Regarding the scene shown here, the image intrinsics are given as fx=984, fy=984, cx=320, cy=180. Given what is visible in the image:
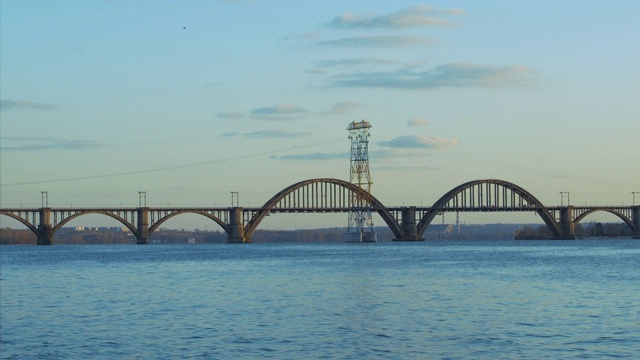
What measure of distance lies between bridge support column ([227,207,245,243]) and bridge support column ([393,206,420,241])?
27.3m

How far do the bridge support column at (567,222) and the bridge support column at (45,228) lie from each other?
294 ft

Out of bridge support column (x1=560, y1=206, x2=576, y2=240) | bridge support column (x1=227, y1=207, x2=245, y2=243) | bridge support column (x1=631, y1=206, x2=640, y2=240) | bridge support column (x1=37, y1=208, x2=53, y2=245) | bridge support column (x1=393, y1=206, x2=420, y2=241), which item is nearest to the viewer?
bridge support column (x1=37, y1=208, x2=53, y2=245)

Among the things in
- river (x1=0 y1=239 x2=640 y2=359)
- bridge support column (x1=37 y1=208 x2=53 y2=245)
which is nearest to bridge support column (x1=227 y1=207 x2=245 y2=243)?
bridge support column (x1=37 y1=208 x2=53 y2=245)

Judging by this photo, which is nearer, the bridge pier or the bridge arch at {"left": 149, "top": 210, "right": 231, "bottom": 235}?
the bridge arch at {"left": 149, "top": 210, "right": 231, "bottom": 235}

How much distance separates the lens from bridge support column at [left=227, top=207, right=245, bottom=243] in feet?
513

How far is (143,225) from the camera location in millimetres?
153625

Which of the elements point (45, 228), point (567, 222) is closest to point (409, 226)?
point (567, 222)

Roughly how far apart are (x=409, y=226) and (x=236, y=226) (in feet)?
98.8

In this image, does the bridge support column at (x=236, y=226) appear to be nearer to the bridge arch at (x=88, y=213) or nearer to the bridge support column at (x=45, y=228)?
the bridge arch at (x=88, y=213)

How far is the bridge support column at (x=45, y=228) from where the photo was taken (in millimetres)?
145500

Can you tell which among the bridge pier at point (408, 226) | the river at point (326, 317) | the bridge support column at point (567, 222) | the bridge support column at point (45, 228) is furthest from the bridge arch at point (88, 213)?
the river at point (326, 317)

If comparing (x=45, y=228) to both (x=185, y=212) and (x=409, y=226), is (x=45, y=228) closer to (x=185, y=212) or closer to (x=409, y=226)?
(x=185, y=212)

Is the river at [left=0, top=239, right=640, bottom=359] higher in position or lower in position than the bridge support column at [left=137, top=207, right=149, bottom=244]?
lower

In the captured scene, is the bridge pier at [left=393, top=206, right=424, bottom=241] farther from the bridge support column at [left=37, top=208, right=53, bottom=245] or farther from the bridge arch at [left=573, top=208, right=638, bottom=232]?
the bridge support column at [left=37, top=208, right=53, bottom=245]
